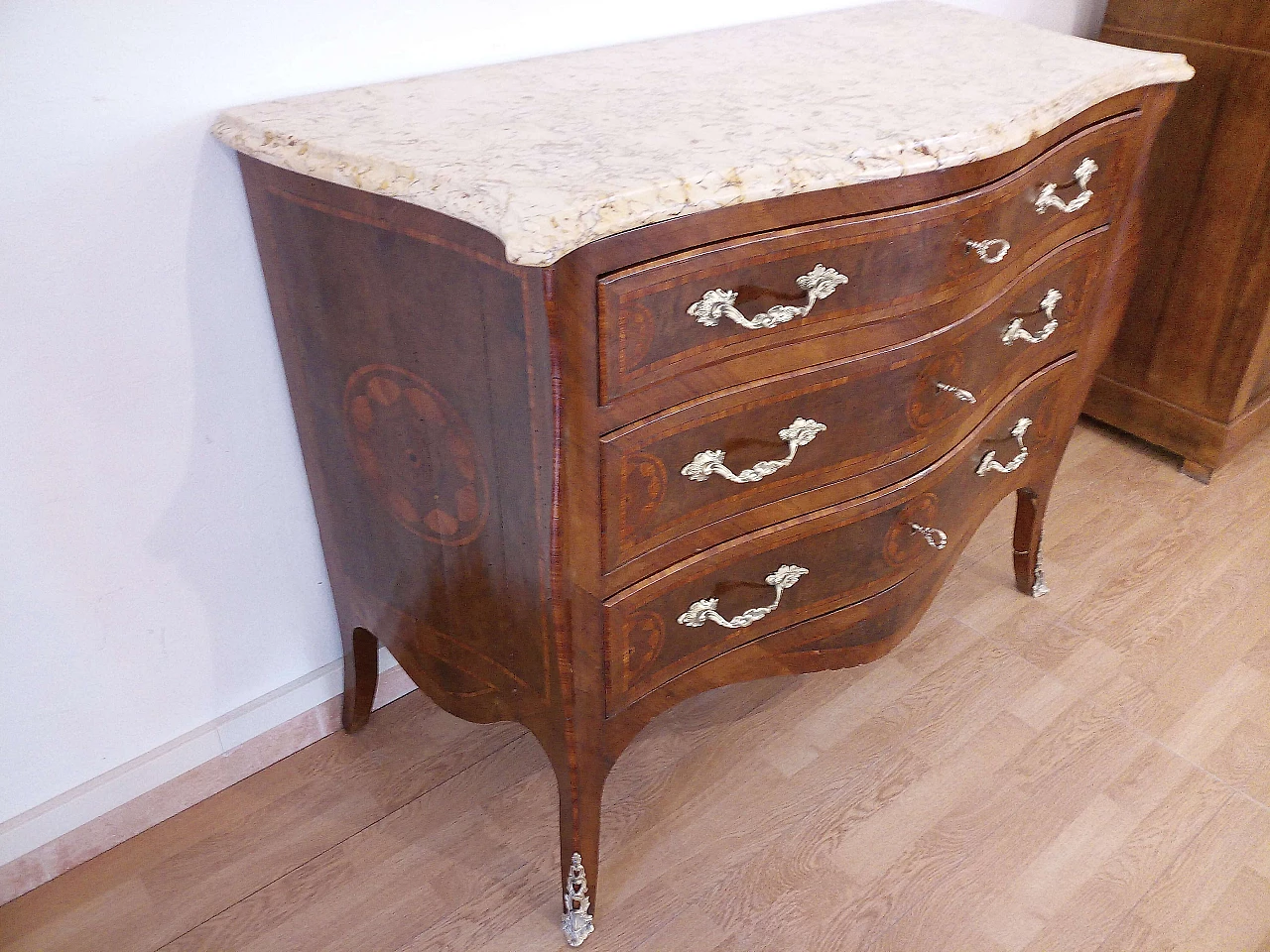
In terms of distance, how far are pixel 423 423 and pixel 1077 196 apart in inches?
33.4

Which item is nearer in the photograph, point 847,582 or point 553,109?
point 553,109

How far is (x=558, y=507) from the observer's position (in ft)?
3.08

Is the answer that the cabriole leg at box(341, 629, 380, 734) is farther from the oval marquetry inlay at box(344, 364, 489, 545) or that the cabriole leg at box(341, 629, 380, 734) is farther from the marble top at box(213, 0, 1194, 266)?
the marble top at box(213, 0, 1194, 266)

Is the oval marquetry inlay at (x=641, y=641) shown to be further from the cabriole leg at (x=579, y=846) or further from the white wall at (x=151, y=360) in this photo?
the white wall at (x=151, y=360)

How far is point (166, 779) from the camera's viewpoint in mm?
1376

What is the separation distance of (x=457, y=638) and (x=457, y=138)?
56cm

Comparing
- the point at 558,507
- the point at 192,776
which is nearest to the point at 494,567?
the point at 558,507

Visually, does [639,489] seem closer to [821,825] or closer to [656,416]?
[656,416]

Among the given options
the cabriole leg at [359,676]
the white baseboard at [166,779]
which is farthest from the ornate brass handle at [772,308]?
the white baseboard at [166,779]

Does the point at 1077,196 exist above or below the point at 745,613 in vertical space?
above

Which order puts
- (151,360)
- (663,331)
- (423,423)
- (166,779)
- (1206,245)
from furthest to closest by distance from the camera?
1. (1206,245)
2. (166,779)
3. (151,360)
4. (423,423)
5. (663,331)

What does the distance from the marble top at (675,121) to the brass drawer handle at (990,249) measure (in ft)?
0.34

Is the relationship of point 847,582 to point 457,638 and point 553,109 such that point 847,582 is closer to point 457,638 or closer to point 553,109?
point 457,638

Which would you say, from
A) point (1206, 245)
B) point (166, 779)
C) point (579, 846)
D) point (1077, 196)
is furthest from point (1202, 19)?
point (166, 779)
